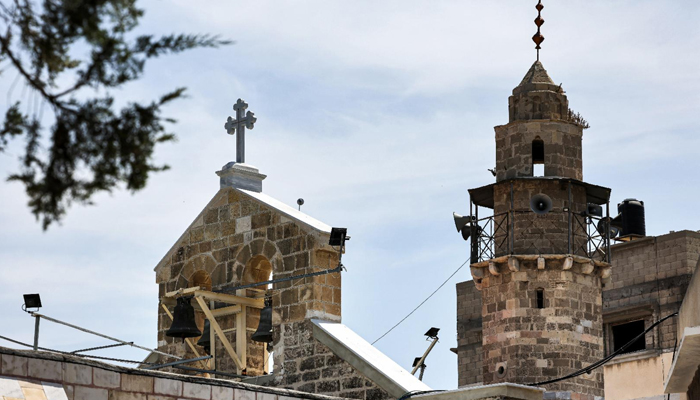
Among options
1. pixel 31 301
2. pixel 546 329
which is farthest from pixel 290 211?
pixel 546 329

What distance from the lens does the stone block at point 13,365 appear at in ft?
36.4

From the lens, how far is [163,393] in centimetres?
1244

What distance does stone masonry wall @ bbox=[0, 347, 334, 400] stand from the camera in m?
11.2

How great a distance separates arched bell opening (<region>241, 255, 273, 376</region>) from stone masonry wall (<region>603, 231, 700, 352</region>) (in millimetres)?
21530

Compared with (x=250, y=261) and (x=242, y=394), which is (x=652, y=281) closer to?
(x=250, y=261)

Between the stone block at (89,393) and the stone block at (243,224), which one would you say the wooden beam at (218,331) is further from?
the stone block at (89,393)

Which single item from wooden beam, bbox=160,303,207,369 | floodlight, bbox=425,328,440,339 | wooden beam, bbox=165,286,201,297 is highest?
floodlight, bbox=425,328,440,339

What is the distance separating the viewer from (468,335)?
136 feet

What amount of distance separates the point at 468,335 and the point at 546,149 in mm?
12268

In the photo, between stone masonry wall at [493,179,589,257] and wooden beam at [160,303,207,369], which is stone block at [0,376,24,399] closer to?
wooden beam at [160,303,207,369]

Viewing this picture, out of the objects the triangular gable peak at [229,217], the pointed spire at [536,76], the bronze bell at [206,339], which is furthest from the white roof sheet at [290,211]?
the pointed spire at [536,76]

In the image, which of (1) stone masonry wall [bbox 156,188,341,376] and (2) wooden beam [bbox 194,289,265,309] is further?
(2) wooden beam [bbox 194,289,265,309]

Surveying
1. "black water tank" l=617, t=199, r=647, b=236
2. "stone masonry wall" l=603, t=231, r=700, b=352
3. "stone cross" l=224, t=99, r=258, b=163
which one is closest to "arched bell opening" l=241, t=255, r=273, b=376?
"stone cross" l=224, t=99, r=258, b=163

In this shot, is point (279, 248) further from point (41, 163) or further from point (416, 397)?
point (41, 163)
